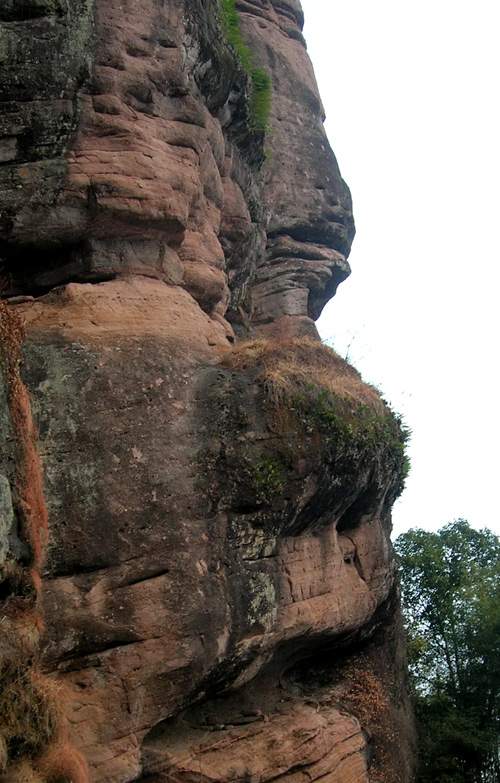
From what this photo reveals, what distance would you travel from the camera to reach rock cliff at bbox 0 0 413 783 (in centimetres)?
934

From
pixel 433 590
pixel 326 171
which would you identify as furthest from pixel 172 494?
pixel 326 171

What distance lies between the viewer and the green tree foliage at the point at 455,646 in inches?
622

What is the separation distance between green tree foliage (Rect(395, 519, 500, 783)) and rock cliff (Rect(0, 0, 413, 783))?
179 centimetres

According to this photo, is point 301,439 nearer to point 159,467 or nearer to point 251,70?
point 159,467

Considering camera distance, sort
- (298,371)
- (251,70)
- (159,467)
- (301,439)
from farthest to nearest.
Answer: (251,70) → (298,371) → (301,439) → (159,467)

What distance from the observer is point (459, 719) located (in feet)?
54.5

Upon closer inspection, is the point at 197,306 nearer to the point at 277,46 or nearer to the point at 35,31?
the point at 35,31

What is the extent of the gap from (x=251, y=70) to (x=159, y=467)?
1077 cm

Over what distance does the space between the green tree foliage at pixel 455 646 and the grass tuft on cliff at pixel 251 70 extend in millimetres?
10608

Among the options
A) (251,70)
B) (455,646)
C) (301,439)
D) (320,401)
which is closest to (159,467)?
(301,439)

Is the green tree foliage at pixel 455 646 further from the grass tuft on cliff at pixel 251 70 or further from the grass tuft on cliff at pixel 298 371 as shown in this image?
the grass tuft on cliff at pixel 251 70

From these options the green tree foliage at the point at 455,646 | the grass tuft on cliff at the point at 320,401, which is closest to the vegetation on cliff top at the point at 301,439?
the grass tuft on cliff at the point at 320,401

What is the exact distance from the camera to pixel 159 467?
10250 mm

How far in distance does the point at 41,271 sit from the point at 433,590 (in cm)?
1260
